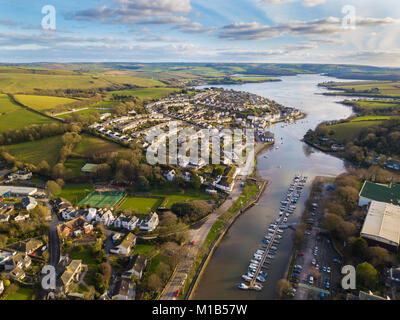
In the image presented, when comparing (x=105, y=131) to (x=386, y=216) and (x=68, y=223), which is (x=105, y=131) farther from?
(x=386, y=216)

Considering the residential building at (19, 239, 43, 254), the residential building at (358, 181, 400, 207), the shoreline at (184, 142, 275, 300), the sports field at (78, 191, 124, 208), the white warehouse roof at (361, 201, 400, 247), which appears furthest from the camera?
the sports field at (78, 191, 124, 208)

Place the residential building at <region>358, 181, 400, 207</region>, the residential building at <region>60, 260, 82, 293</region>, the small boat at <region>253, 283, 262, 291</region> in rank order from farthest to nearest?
1. the residential building at <region>358, 181, 400, 207</region>
2. the small boat at <region>253, 283, 262, 291</region>
3. the residential building at <region>60, 260, 82, 293</region>

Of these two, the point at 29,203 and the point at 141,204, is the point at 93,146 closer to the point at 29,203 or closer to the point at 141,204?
the point at 29,203

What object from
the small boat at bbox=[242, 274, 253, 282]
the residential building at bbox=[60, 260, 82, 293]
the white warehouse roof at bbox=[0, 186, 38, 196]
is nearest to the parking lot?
the small boat at bbox=[242, 274, 253, 282]

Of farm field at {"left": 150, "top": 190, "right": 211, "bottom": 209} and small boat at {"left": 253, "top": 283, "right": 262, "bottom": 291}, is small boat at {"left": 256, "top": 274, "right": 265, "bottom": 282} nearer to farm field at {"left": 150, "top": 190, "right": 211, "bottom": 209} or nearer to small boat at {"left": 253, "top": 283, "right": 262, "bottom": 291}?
small boat at {"left": 253, "top": 283, "right": 262, "bottom": 291}

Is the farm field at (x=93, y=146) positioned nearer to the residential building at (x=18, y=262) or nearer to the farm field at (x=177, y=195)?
the farm field at (x=177, y=195)
